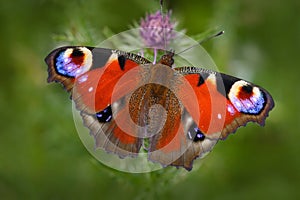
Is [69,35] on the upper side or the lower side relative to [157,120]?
upper

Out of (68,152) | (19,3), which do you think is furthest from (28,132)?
(19,3)

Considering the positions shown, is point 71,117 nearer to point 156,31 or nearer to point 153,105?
point 156,31

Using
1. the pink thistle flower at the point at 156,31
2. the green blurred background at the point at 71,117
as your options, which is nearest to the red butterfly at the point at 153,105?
the pink thistle flower at the point at 156,31

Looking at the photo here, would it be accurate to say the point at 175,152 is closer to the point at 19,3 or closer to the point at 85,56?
the point at 85,56

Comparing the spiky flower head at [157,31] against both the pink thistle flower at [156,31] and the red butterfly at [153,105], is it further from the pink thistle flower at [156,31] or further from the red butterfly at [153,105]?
the red butterfly at [153,105]

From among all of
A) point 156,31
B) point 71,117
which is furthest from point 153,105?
point 71,117

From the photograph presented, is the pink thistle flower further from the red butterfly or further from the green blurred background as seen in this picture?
the green blurred background

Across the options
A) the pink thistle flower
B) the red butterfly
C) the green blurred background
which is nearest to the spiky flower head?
the pink thistle flower
